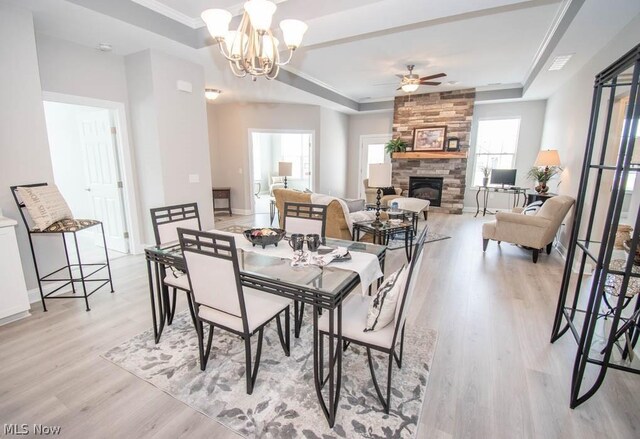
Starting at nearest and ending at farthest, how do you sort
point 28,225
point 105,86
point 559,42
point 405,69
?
point 28,225
point 559,42
point 105,86
point 405,69

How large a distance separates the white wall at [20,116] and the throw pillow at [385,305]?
131 inches

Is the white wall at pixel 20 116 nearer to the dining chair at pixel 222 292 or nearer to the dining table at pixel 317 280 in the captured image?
the dining table at pixel 317 280

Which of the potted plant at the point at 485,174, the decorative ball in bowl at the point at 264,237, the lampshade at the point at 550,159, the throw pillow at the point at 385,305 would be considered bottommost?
the throw pillow at the point at 385,305

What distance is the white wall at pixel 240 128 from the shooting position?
7270mm

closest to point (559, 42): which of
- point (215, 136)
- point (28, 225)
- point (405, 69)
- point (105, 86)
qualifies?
point (405, 69)

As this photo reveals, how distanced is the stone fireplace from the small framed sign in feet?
0.24

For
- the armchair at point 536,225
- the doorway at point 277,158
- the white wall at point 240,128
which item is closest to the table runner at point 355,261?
the armchair at point 536,225

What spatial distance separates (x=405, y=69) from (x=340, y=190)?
435cm

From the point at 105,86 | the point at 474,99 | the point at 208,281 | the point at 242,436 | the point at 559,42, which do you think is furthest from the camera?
the point at 474,99

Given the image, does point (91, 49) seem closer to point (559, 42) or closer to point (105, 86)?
point (105, 86)

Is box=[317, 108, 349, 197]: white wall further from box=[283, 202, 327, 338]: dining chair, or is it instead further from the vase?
box=[283, 202, 327, 338]: dining chair

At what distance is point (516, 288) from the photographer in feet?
10.8

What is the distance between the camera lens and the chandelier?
6.63ft

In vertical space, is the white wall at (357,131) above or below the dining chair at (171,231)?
above
